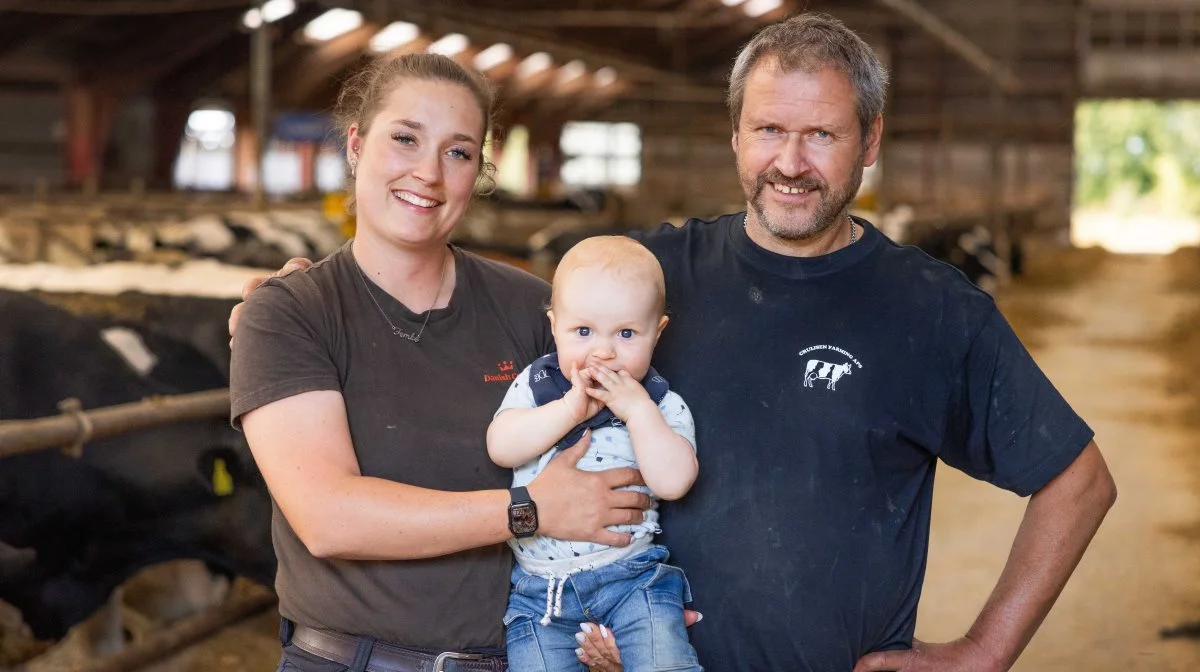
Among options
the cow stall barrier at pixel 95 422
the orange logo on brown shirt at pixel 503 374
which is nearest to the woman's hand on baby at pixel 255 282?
the orange logo on brown shirt at pixel 503 374

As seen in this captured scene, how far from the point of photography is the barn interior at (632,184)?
564 cm

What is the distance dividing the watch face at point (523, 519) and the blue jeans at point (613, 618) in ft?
0.53

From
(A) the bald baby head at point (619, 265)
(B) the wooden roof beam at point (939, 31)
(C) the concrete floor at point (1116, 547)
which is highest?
(B) the wooden roof beam at point (939, 31)

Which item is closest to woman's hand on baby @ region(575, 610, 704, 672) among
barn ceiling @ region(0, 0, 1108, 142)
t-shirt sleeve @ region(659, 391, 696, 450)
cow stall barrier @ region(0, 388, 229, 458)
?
t-shirt sleeve @ region(659, 391, 696, 450)

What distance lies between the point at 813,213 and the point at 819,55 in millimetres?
257

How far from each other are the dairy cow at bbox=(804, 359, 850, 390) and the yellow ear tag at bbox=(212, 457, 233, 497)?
2461 mm

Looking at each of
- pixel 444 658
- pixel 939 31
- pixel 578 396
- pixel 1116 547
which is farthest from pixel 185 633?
pixel 939 31

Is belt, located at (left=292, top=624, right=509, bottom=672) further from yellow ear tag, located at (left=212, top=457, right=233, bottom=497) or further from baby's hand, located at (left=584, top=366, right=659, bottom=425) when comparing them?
yellow ear tag, located at (left=212, top=457, right=233, bottom=497)

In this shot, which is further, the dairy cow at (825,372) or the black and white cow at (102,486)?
the black and white cow at (102,486)

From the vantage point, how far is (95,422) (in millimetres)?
3680

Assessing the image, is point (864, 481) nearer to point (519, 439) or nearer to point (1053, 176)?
point (519, 439)

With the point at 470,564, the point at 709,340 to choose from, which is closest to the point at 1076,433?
the point at 709,340

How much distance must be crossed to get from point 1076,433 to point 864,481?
15.1 inches

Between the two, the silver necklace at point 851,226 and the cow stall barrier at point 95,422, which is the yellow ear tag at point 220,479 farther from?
the silver necklace at point 851,226
